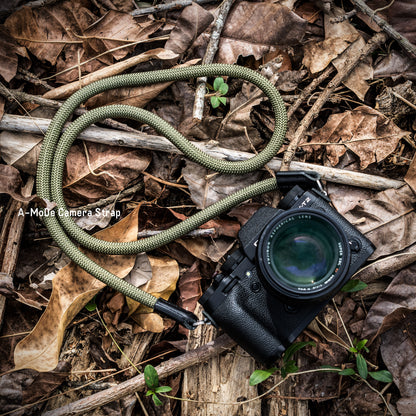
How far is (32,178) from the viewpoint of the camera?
2389 mm

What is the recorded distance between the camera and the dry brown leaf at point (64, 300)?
207 centimetres

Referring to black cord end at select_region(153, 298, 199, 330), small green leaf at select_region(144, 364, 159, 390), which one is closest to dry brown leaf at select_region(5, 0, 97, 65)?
black cord end at select_region(153, 298, 199, 330)

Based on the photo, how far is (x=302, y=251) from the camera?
190cm

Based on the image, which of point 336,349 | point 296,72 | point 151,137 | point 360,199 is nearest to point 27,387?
point 151,137

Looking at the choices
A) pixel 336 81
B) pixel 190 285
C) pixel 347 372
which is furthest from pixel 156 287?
pixel 336 81

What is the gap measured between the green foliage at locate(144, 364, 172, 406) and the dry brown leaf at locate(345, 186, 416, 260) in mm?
Result: 1309

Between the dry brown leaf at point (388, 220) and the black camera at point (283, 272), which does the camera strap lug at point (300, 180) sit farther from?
the dry brown leaf at point (388, 220)

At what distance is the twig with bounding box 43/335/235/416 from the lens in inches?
82.9

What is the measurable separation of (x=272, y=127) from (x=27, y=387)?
202 centimetres

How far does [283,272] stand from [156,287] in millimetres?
782

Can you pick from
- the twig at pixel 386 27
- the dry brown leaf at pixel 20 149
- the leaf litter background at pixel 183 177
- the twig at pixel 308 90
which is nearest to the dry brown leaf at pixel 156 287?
the leaf litter background at pixel 183 177

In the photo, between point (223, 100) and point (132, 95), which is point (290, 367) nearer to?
point (223, 100)

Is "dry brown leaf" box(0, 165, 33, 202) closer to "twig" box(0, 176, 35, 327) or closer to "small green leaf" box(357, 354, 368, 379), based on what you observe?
"twig" box(0, 176, 35, 327)

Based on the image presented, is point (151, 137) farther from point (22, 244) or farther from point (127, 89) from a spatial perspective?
point (22, 244)
